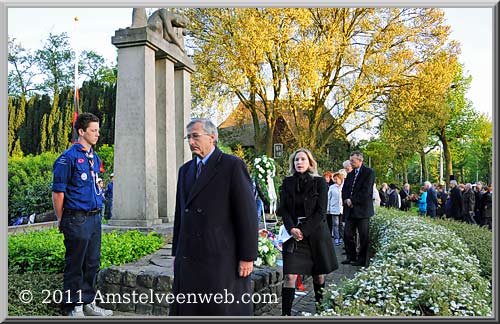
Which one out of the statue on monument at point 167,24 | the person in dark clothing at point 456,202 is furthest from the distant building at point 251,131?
the statue on monument at point 167,24

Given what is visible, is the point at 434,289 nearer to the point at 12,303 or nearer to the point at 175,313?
the point at 175,313

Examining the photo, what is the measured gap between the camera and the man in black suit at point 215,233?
3518mm

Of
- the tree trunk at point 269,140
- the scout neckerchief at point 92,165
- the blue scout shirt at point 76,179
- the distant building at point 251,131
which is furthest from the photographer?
the distant building at point 251,131

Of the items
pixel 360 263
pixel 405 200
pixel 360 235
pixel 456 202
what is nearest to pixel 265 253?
pixel 360 235

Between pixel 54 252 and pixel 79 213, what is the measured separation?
1.47 metres

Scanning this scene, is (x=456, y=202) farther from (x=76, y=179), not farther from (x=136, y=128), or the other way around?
(x=76, y=179)

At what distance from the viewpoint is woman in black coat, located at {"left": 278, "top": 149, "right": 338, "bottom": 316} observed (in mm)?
4848

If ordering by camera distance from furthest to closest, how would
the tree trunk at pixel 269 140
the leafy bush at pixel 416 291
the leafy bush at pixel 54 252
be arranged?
the tree trunk at pixel 269 140 → the leafy bush at pixel 54 252 → the leafy bush at pixel 416 291

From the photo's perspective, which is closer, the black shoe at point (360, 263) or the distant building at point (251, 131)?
the black shoe at point (360, 263)

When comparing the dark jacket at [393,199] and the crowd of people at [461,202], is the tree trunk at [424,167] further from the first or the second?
the crowd of people at [461,202]

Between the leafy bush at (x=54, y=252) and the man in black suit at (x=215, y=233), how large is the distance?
2.37 meters

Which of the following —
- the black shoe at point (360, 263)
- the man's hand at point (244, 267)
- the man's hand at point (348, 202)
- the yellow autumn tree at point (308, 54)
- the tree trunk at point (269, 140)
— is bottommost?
the black shoe at point (360, 263)

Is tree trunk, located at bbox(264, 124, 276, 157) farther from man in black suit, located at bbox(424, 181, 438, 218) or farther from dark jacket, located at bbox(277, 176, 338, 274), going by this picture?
dark jacket, located at bbox(277, 176, 338, 274)

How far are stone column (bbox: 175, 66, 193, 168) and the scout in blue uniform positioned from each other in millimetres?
4154
